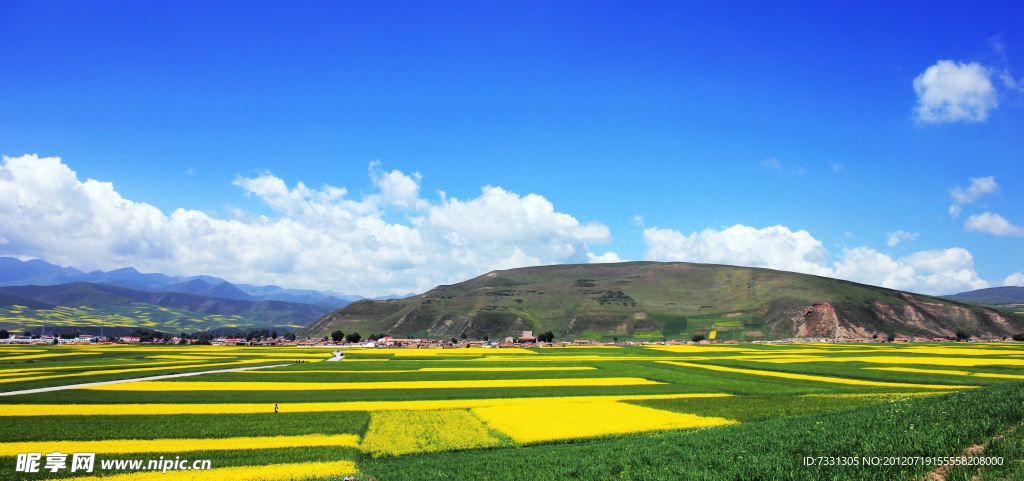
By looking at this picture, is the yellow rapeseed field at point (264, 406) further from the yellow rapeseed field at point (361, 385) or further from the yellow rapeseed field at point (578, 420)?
the yellow rapeseed field at point (361, 385)

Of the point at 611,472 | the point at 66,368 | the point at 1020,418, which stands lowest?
the point at 66,368

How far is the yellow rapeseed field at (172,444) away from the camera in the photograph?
24.9 meters

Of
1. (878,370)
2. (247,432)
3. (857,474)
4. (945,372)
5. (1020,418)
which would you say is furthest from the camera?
(878,370)

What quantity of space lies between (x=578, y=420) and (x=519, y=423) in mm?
4112

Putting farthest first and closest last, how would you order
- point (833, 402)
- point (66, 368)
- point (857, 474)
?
point (66, 368) → point (833, 402) → point (857, 474)

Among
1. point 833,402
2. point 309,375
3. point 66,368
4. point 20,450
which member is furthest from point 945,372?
point 66,368

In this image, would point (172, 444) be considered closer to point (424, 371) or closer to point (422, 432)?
point (422, 432)

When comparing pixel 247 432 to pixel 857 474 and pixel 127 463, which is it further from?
pixel 857 474

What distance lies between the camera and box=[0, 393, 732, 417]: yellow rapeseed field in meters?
35.1

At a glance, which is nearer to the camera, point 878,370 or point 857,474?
point 857,474

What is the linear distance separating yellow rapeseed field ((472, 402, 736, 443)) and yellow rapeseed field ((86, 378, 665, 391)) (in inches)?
556

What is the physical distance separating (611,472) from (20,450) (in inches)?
1182

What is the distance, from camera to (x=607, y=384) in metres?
53.2

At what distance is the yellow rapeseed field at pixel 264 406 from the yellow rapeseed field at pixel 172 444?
8.89 meters
